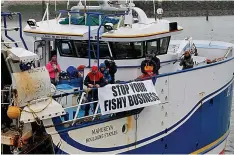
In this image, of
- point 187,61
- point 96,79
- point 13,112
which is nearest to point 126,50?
point 96,79

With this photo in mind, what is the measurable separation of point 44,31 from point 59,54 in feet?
2.78

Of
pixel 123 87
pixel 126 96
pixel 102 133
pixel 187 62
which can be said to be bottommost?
pixel 102 133

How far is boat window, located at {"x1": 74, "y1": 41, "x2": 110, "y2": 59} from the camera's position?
1102 centimetres

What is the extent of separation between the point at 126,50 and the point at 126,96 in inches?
70.6

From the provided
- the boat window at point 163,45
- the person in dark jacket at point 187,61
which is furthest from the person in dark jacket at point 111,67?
the person in dark jacket at point 187,61

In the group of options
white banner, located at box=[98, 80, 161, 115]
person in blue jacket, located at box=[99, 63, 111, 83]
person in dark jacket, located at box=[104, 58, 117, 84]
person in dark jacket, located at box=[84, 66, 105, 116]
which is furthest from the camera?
person in dark jacket, located at box=[104, 58, 117, 84]

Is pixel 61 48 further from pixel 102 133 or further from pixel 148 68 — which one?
pixel 102 133

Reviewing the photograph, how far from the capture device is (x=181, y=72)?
10859 mm

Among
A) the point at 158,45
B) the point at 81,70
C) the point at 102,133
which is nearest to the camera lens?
the point at 102,133

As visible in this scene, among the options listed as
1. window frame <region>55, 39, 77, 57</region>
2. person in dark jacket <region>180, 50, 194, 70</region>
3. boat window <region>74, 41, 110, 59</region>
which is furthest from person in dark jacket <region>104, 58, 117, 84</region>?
person in dark jacket <region>180, 50, 194, 70</region>

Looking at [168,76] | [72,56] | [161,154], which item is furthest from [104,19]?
[161,154]

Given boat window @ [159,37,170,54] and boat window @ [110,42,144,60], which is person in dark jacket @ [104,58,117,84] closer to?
boat window @ [110,42,144,60]

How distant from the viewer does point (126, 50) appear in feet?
36.2

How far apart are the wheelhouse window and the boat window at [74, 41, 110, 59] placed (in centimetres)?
103
